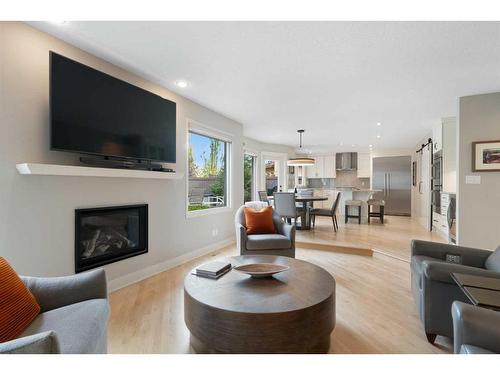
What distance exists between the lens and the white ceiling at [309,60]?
2.10 m

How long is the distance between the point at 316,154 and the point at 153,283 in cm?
800

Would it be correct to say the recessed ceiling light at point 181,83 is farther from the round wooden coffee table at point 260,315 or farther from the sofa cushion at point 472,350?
the sofa cushion at point 472,350

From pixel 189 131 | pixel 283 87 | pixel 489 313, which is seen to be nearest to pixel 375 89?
pixel 283 87

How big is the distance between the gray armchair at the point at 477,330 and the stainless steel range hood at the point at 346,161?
8.65 meters

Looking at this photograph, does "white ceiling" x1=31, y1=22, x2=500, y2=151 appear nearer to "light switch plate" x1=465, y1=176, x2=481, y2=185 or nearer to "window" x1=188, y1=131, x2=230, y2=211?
"window" x1=188, y1=131, x2=230, y2=211

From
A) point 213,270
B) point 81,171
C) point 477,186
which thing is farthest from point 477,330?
point 477,186

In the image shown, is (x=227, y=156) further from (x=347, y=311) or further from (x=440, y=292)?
(x=440, y=292)

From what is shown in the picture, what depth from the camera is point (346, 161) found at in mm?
9344

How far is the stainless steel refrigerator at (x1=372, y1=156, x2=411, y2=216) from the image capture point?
8539 millimetres

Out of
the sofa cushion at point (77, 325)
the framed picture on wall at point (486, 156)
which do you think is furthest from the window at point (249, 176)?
the sofa cushion at point (77, 325)

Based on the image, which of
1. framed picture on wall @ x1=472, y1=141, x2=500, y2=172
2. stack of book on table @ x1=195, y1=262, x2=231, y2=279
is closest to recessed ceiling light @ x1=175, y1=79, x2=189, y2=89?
stack of book on table @ x1=195, y1=262, x2=231, y2=279

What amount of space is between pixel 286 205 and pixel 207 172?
1.70m

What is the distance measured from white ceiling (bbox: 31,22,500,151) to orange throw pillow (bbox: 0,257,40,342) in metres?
1.92
